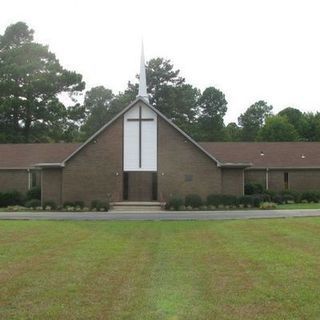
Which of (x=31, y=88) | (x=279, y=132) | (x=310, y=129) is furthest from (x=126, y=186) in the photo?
(x=310, y=129)

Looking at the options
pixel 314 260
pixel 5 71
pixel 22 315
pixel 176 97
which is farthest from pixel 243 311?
pixel 176 97

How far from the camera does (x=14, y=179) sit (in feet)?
149

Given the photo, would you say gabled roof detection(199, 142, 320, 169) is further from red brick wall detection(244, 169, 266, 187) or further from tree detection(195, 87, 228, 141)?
tree detection(195, 87, 228, 141)

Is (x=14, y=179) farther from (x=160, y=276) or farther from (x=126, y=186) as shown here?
(x=160, y=276)

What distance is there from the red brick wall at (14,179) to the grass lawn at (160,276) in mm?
28287

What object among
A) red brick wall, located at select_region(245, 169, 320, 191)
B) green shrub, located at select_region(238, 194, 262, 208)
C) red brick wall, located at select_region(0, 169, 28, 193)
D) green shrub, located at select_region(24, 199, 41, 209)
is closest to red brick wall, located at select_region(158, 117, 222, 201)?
green shrub, located at select_region(238, 194, 262, 208)

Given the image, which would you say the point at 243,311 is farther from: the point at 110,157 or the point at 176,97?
the point at 176,97

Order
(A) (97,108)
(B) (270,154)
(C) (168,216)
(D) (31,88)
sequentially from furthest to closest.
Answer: (A) (97,108) → (D) (31,88) → (B) (270,154) → (C) (168,216)

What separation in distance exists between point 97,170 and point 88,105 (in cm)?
4803

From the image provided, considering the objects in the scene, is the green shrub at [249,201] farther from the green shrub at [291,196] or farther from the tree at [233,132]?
the tree at [233,132]

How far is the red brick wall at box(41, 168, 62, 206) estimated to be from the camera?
3966cm

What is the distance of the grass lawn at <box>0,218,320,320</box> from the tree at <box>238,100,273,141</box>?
266 feet

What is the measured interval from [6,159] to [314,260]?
124ft

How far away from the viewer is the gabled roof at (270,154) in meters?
45.8
